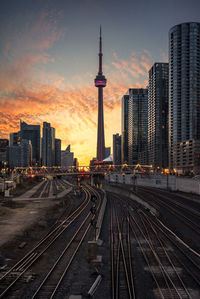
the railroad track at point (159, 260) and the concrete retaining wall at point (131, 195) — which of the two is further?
the concrete retaining wall at point (131, 195)

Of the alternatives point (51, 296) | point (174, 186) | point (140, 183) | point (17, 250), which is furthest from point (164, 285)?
point (140, 183)

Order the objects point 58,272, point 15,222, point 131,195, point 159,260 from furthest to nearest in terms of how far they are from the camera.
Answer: point 131,195, point 15,222, point 159,260, point 58,272

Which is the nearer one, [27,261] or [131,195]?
[27,261]

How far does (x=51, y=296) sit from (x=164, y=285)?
7269 millimetres

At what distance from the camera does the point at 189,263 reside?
2030 cm

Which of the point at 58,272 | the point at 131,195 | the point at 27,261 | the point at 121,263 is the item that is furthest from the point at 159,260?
the point at 131,195

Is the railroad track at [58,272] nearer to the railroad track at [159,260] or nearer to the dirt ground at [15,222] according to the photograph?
the railroad track at [159,260]

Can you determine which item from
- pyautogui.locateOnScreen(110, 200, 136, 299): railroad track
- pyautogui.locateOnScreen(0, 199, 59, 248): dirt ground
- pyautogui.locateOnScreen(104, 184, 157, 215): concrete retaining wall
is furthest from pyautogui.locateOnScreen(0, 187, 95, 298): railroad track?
pyautogui.locateOnScreen(104, 184, 157, 215): concrete retaining wall

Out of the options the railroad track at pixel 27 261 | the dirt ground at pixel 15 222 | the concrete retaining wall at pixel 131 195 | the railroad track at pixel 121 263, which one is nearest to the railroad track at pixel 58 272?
the railroad track at pixel 27 261

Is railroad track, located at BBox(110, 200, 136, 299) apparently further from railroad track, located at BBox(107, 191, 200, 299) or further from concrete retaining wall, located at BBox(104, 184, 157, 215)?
concrete retaining wall, located at BBox(104, 184, 157, 215)

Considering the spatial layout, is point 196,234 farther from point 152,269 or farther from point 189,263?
point 152,269

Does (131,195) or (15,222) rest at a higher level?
(15,222)

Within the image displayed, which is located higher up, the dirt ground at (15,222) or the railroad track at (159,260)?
the railroad track at (159,260)

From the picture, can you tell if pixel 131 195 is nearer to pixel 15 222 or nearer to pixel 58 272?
pixel 15 222
